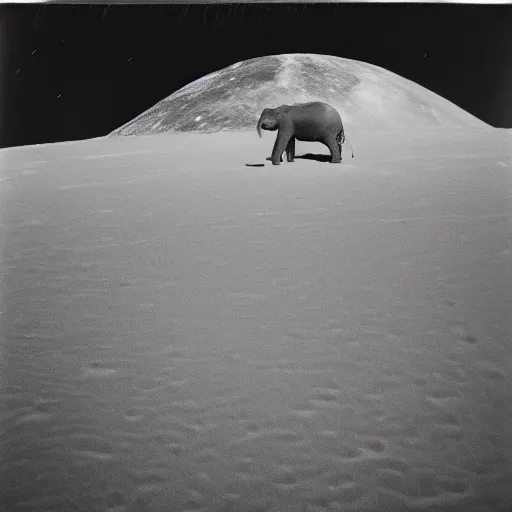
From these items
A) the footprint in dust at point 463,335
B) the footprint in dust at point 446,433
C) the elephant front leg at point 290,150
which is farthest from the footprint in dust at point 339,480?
the elephant front leg at point 290,150

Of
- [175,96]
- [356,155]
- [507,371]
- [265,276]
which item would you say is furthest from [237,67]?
[507,371]

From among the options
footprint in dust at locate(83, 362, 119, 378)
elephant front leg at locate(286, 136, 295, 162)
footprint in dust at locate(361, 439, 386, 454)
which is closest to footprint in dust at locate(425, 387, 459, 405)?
footprint in dust at locate(361, 439, 386, 454)

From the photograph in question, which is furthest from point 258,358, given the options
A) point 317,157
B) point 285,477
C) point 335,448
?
point 317,157

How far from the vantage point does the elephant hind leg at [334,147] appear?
7.35 metres

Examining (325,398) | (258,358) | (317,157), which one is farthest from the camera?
(317,157)

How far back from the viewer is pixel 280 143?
23.4 feet

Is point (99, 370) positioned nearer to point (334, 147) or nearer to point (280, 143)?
point (280, 143)

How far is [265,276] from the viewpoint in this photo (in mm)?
3076

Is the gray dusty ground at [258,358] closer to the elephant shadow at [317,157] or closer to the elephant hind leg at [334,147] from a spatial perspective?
the elephant hind leg at [334,147]

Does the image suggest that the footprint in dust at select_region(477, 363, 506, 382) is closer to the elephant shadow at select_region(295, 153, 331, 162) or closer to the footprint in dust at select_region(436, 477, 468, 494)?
the footprint in dust at select_region(436, 477, 468, 494)

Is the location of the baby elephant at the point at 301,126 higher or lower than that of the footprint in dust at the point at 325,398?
higher

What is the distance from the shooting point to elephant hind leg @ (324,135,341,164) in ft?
24.1

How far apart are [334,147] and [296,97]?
8.73 m

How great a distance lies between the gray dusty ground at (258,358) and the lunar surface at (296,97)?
10.5m
